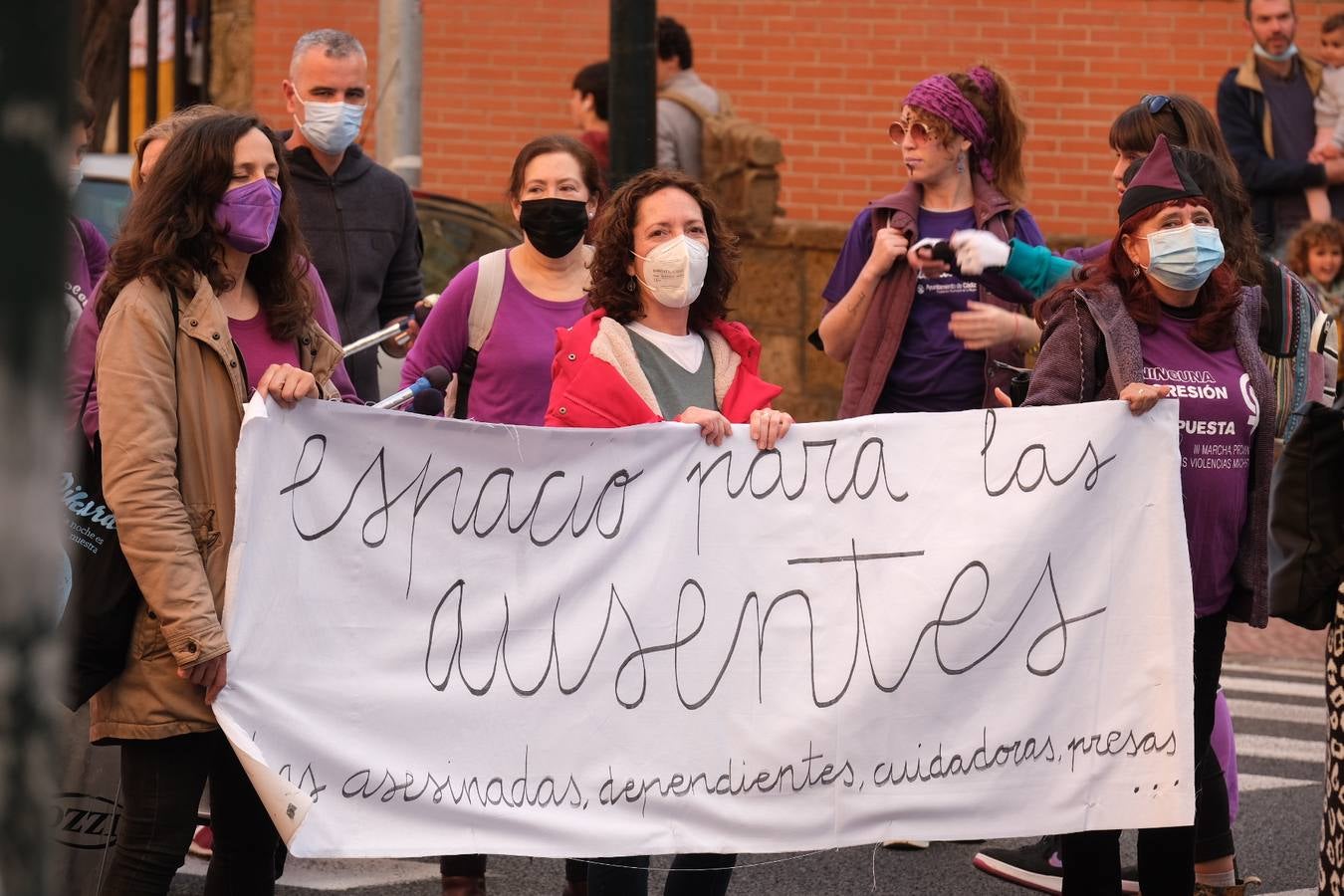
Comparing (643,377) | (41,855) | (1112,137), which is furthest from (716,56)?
(41,855)

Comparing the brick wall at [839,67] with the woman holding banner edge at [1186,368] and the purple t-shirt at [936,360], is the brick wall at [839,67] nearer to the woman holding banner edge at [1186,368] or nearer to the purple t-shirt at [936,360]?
the purple t-shirt at [936,360]

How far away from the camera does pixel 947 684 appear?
427cm

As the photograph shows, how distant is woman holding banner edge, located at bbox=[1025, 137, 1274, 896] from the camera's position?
14.3ft

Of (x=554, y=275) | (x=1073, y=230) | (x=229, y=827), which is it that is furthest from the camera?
(x=1073, y=230)

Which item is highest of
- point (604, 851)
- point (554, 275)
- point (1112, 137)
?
point (1112, 137)

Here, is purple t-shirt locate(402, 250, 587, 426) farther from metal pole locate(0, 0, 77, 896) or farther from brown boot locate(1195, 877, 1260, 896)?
metal pole locate(0, 0, 77, 896)

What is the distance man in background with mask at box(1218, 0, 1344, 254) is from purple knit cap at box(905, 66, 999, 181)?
19.8 feet

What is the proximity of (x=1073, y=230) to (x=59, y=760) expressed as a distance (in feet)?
32.5

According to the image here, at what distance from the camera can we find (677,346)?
14.5ft

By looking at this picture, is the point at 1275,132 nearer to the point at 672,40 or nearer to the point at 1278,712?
the point at 672,40

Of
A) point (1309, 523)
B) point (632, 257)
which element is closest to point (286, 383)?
point (632, 257)

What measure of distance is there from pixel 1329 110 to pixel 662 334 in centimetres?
803

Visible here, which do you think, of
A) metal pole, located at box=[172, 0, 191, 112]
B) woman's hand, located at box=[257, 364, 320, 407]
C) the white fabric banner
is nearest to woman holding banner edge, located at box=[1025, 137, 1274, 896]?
the white fabric banner

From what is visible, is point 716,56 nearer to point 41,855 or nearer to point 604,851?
point 604,851
